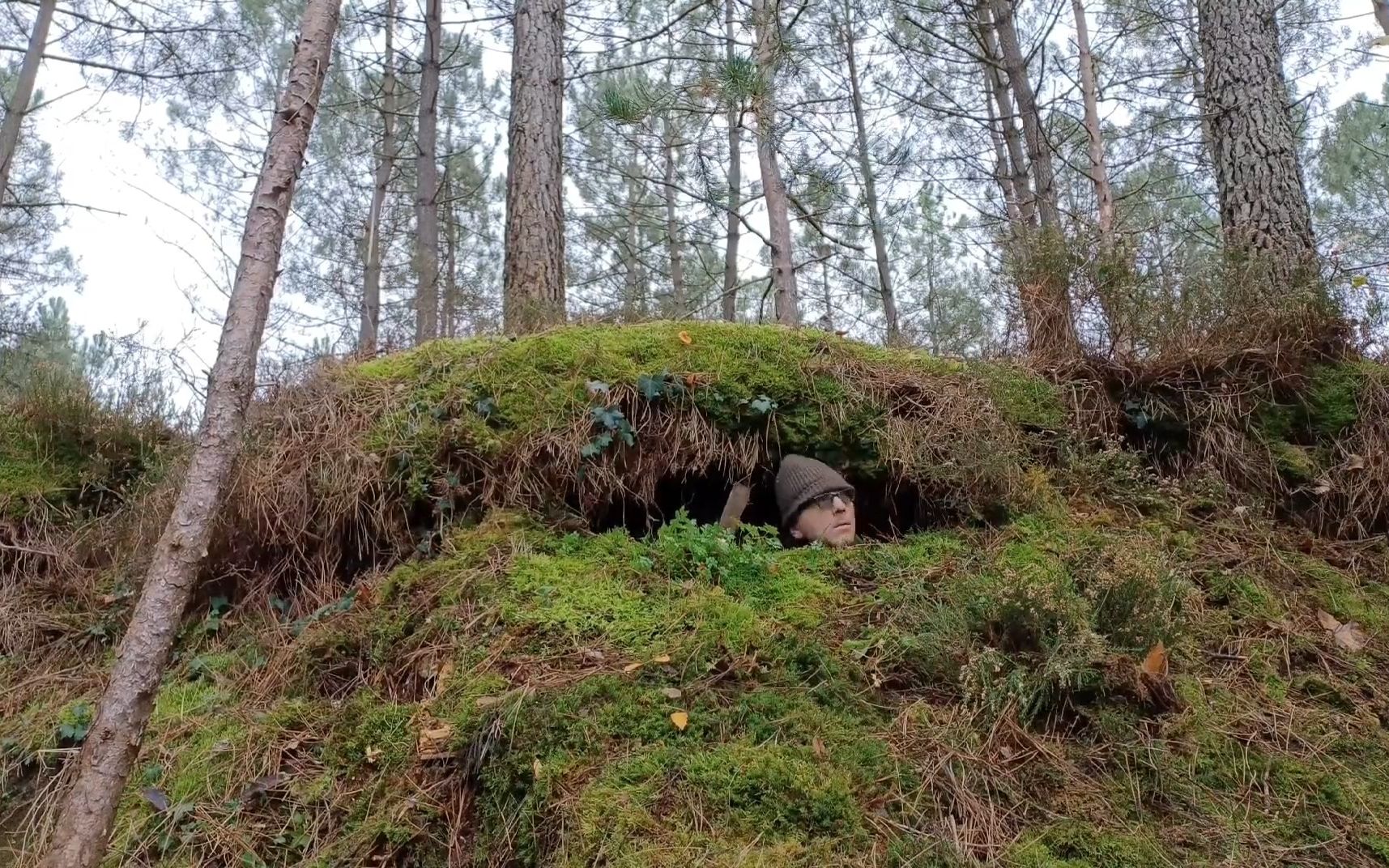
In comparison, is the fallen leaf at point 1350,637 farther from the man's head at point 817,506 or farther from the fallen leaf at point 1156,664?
the man's head at point 817,506

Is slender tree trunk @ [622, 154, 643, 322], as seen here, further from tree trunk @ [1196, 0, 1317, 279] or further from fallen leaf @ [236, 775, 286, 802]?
fallen leaf @ [236, 775, 286, 802]

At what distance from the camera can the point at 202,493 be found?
277 cm

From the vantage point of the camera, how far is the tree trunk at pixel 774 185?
7.27m

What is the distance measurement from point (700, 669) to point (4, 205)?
9.79 meters

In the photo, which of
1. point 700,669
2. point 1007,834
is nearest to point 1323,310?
point 1007,834

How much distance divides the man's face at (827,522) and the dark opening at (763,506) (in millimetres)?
185

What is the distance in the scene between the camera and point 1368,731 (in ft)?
9.98

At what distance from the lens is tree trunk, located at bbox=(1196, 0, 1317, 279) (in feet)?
17.4

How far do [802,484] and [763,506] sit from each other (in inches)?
23.5

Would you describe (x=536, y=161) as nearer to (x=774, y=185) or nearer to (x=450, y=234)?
(x=774, y=185)

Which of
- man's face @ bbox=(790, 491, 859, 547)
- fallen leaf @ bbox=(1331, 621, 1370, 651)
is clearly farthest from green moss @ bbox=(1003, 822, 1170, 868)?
man's face @ bbox=(790, 491, 859, 547)

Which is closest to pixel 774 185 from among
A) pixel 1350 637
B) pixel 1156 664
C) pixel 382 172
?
pixel 1350 637

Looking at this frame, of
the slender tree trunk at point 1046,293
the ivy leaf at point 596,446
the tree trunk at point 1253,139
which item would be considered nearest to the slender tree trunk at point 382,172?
the ivy leaf at point 596,446

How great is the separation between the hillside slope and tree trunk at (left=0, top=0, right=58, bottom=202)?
21.3 ft
